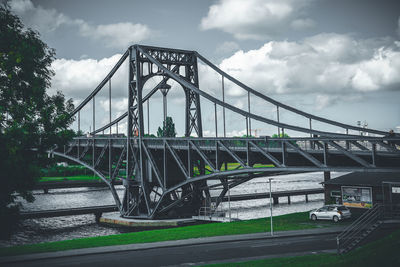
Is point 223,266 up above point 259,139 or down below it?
below

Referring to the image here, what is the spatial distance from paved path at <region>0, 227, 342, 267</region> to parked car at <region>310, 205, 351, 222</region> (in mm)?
4560

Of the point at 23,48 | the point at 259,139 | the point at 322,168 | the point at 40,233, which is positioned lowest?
the point at 40,233

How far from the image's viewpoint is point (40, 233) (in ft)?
150

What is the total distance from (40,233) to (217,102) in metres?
27.3

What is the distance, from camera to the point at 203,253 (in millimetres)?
22562

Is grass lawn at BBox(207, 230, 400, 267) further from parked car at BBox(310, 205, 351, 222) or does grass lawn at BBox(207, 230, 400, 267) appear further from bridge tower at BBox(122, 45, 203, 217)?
bridge tower at BBox(122, 45, 203, 217)

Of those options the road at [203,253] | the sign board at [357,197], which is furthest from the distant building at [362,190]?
the road at [203,253]

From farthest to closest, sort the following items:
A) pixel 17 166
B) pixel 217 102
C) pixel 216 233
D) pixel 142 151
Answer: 1. pixel 142 151
2. pixel 217 102
3. pixel 216 233
4. pixel 17 166

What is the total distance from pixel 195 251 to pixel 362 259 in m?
10.6

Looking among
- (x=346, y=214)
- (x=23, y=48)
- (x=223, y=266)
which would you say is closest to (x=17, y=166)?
(x=23, y=48)

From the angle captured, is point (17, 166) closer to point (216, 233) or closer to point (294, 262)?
point (294, 262)

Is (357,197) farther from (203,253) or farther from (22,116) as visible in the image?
(22,116)

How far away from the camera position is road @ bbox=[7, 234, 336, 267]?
20833 mm

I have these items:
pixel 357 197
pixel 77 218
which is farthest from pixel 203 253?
pixel 77 218
